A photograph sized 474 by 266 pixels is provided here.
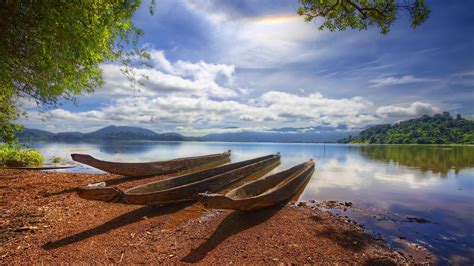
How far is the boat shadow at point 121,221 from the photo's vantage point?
5844 millimetres

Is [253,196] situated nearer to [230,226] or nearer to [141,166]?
[230,226]

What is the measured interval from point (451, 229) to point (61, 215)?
42.8ft

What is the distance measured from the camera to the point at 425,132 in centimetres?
12494

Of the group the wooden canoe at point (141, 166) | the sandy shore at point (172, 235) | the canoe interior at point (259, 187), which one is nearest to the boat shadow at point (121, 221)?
the sandy shore at point (172, 235)

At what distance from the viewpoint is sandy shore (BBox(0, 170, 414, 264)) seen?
18.2ft

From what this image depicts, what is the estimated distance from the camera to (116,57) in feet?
33.6

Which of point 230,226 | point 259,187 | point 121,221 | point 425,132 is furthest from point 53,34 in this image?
point 425,132

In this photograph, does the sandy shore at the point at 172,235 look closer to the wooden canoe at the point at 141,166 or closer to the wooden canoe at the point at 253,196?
the wooden canoe at the point at 253,196

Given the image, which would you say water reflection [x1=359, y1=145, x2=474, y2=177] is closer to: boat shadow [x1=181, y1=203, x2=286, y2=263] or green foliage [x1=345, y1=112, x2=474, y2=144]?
boat shadow [x1=181, y1=203, x2=286, y2=263]

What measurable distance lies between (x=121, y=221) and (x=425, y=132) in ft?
501

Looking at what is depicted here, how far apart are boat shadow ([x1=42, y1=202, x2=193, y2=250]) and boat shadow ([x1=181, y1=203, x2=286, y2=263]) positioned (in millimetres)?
2223

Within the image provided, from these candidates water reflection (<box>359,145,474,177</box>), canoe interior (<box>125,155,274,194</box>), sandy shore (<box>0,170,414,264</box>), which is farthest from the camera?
water reflection (<box>359,145,474,177</box>)

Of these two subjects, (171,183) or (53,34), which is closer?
(53,34)

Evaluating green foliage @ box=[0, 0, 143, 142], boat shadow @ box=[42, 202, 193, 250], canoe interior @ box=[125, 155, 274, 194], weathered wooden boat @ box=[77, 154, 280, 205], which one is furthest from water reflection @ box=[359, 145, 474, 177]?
green foliage @ box=[0, 0, 143, 142]
